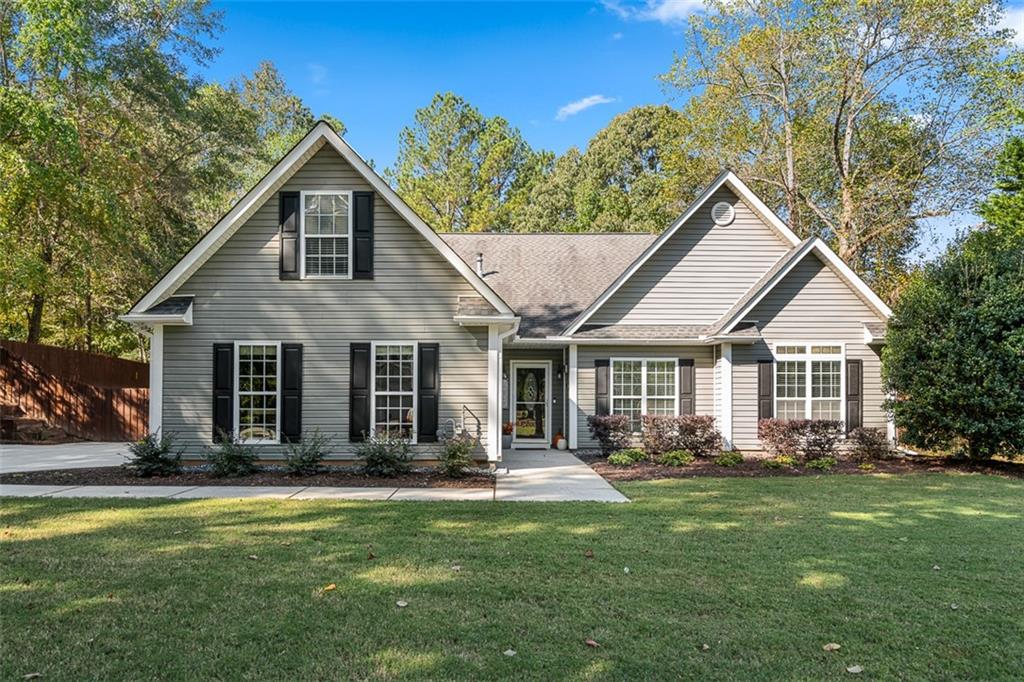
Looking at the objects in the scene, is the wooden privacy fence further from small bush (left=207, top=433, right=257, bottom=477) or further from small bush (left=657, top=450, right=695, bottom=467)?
small bush (left=657, top=450, right=695, bottom=467)

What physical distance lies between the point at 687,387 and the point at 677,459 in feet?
8.47

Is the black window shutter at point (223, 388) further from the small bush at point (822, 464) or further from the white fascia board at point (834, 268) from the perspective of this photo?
the small bush at point (822, 464)

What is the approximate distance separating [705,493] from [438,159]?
31.7 meters

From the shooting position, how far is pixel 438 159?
37000 millimetres

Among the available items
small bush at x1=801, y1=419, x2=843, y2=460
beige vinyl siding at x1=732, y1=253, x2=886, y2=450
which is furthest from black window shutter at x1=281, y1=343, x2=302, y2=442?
small bush at x1=801, y1=419, x2=843, y2=460

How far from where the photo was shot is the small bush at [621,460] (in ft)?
40.1

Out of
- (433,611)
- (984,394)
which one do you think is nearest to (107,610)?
(433,611)

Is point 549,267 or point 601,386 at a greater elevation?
point 549,267

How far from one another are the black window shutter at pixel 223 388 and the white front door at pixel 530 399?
Result: 21.6 ft

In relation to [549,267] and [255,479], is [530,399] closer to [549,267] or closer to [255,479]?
[549,267]

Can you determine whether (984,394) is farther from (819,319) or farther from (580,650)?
(580,650)

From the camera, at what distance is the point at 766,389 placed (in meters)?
13.7

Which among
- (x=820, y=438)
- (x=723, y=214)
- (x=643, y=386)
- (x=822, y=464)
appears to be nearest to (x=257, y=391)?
(x=643, y=386)

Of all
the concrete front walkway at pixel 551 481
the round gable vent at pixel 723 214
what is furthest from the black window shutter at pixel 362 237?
the round gable vent at pixel 723 214
